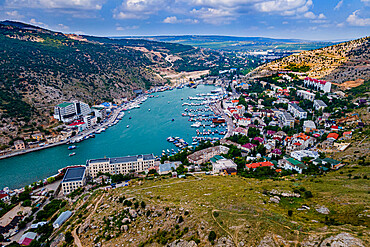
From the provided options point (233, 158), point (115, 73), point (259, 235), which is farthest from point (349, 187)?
point (115, 73)

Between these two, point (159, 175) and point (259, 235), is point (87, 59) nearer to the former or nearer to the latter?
point (159, 175)

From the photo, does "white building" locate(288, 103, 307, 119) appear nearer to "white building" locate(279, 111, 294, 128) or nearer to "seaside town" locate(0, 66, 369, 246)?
"seaside town" locate(0, 66, 369, 246)

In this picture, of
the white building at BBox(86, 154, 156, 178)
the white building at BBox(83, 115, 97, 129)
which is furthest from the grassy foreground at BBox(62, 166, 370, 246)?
the white building at BBox(83, 115, 97, 129)

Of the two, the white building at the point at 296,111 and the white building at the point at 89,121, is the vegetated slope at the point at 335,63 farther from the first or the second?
the white building at the point at 89,121

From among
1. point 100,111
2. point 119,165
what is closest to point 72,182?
point 119,165

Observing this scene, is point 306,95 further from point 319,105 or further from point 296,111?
point 296,111

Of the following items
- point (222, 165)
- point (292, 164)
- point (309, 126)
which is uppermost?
point (309, 126)
